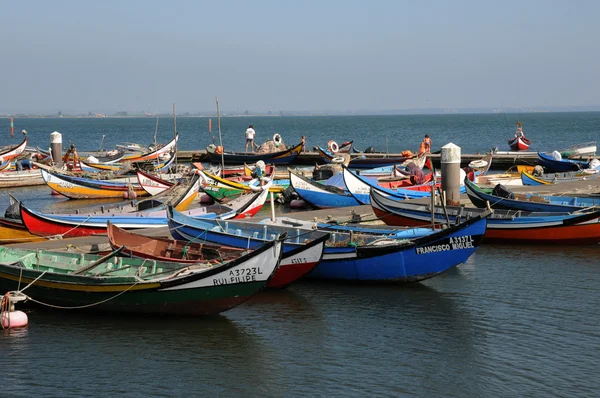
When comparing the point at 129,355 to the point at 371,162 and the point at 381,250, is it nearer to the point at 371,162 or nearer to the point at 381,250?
the point at 381,250

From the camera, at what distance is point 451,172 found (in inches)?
991

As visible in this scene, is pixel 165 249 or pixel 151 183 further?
pixel 151 183

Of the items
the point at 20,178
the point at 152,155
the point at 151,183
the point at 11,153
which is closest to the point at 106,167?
the point at 20,178

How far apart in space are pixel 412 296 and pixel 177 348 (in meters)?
5.63

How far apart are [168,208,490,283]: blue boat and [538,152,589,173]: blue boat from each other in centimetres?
2404

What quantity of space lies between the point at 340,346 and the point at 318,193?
1596cm

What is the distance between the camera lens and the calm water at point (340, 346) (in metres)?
12.8

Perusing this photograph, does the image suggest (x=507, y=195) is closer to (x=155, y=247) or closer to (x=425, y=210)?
(x=425, y=210)

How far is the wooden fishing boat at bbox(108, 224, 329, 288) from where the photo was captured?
1686cm

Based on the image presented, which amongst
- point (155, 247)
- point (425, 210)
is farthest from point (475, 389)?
point (425, 210)

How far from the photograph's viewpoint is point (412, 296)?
57.7 feet

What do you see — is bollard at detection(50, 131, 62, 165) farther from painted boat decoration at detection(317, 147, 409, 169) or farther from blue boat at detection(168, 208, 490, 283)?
blue boat at detection(168, 208, 490, 283)

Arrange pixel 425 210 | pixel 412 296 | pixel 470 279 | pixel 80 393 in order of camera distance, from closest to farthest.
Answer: pixel 80 393, pixel 412 296, pixel 470 279, pixel 425 210

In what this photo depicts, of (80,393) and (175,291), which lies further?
(175,291)
